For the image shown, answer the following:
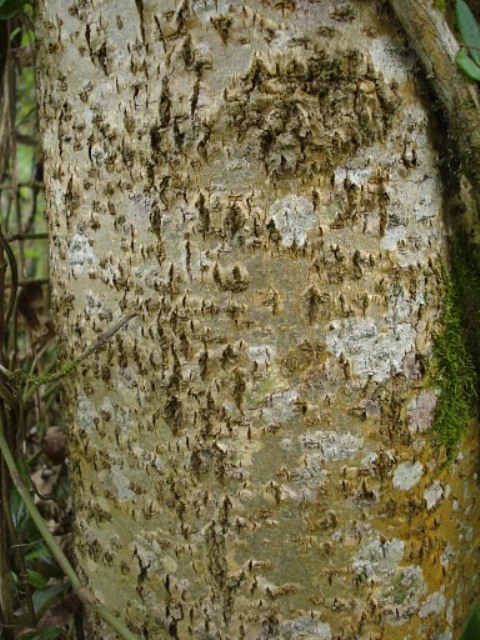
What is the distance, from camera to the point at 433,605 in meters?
0.96

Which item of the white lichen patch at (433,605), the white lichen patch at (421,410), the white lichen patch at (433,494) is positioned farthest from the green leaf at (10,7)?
the white lichen patch at (433,605)

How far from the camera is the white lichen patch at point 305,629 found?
896 millimetres

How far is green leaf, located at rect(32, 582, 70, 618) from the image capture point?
1141mm

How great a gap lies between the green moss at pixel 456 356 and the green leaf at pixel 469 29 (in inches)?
10.2

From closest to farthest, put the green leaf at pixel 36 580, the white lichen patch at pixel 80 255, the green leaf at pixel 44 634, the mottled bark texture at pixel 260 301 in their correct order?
the mottled bark texture at pixel 260 301, the white lichen patch at pixel 80 255, the green leaf at pixel 44 634, the green leaf at pixel 36 580

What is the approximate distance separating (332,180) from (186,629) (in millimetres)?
619

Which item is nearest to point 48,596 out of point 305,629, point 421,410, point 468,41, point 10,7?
point 305,629

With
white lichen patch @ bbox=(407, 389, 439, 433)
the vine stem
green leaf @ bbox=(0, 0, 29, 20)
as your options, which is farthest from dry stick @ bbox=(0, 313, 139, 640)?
green leaf @ bbox=(0, 0, 29, 20)

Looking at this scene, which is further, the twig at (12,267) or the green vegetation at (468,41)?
the twig at (12,267)

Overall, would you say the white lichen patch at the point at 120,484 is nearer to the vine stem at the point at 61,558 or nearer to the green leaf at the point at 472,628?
the vine stem at the point at 61,558

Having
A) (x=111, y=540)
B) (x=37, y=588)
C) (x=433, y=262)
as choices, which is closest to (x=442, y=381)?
(x=433, y=262)

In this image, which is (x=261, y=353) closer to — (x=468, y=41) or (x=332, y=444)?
Result: (x=332, y=444)

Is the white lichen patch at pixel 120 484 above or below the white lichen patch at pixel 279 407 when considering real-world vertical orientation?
below

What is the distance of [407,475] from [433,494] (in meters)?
0.06
